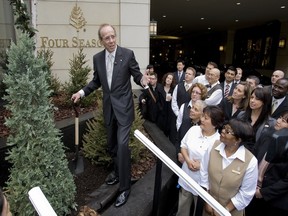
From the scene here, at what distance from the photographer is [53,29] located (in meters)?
8.76

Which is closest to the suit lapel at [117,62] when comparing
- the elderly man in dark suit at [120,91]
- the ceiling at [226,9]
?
the elderly man in dark suit at [120,91]

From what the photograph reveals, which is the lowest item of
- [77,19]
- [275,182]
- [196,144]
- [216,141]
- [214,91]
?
[275,182]

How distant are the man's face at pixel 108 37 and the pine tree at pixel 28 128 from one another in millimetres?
768

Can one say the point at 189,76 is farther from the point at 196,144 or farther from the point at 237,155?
the point at 237,155

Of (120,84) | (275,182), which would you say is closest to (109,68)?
(120,84)

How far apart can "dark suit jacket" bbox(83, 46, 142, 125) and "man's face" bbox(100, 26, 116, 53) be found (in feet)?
0.33

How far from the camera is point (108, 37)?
2928 millimetres

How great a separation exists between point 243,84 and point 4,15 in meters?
6.60

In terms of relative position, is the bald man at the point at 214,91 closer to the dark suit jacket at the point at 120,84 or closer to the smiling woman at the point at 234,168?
the dark suit jacket at the point at 120,84

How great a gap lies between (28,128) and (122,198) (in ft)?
4.18

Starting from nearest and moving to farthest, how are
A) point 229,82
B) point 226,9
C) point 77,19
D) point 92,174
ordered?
point 92,174
point 229,82
point 77,19
point 226,9

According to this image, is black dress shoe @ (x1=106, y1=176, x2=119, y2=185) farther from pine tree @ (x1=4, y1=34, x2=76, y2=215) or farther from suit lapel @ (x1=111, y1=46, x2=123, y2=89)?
suit lapel @ (x1=111, y1=46, x2=123, y2=89)

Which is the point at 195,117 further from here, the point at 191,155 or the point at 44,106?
the point at 44,106

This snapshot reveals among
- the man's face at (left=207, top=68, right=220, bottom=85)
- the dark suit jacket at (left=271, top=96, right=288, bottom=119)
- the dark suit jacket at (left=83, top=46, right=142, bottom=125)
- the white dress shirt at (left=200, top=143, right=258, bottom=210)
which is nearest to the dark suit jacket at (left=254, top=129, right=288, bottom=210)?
the white dress shirt at (left=200, top=143, right=258, bottom=210)
